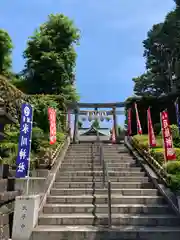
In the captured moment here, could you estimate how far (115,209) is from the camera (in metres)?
6.73

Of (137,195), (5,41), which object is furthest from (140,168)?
(5,41)

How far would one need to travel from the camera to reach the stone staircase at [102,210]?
222 inches

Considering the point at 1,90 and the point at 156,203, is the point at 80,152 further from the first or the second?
the point at 156,203

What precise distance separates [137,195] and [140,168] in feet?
8.19

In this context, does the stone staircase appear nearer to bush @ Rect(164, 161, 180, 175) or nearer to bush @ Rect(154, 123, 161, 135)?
bush @ Rect(164, 161, 180, 175)

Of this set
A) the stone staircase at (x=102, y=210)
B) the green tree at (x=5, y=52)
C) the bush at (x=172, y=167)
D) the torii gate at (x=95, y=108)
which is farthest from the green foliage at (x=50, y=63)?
the bush at (x=172, y=167)

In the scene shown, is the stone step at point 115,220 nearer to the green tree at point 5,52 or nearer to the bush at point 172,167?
the bush at point 172,167

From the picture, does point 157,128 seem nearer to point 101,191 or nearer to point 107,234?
point 101,191

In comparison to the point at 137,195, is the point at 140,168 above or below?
above

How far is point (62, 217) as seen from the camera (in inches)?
248

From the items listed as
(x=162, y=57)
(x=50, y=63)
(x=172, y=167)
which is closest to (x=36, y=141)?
(x=172, y=167)

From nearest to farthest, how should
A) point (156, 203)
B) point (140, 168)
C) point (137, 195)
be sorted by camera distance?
point (156, 203) < point (137, 195) < point (140, 168)

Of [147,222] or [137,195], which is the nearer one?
[147,222]

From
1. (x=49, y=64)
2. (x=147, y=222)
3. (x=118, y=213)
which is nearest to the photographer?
(x=147, y=222)
